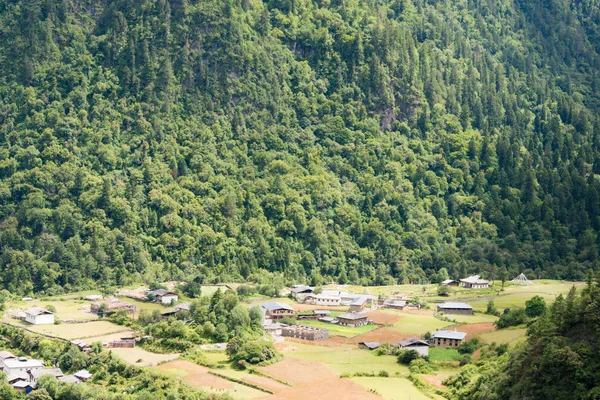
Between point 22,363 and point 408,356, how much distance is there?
27317 mm

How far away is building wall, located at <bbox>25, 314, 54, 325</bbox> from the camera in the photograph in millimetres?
90062

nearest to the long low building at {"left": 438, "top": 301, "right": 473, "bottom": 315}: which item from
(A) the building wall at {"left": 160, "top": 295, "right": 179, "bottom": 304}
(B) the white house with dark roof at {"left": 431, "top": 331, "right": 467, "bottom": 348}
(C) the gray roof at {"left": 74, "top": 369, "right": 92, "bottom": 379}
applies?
(B) the white house with dark roof at {"left": 431, "top": 331, "right": 467, "bottom": 348}

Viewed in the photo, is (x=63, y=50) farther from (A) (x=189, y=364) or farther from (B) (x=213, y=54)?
(A) (x=189, y=364)

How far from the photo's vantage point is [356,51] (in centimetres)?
15575

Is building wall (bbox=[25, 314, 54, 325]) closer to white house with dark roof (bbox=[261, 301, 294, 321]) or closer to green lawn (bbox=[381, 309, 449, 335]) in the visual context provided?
white house with dark roof (bbox=[261, 301, 294, 321])

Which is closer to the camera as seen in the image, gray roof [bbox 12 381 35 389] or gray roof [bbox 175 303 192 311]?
gray roof [bbox 12 381 35 389]

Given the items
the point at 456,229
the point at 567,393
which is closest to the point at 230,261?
the point at 456,229

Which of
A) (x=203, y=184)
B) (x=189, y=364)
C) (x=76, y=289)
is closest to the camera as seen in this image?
(x=189, y=364)

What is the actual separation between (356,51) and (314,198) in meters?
31.4

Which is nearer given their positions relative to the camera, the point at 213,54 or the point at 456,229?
the point at 456,229

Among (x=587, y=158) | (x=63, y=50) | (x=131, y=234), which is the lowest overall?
(x=131, y=234)

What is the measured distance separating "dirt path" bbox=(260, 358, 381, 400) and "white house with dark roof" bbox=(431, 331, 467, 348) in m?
10.9

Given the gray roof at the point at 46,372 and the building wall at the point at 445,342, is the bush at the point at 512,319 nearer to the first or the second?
the building wall at the point at 445,342

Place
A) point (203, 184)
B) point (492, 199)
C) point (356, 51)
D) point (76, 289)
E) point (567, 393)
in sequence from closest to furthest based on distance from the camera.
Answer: point (567, 393) < point (76, 289) < point (203, 184) < point (492, 199) < point (356, 51)
